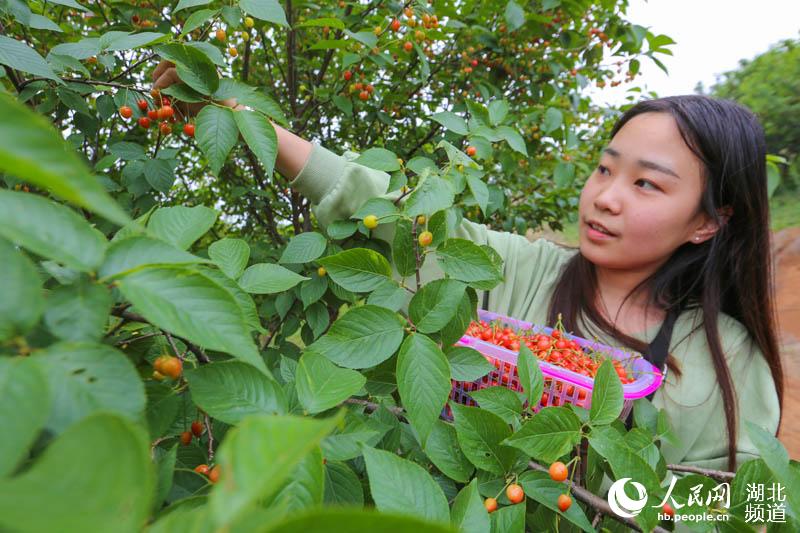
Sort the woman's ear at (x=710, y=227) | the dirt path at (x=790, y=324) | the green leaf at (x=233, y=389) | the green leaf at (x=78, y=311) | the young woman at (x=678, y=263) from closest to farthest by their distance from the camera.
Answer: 1. the green leaf at (x=78, y=311)
2. the green leaf at (x=233, y=389)
3. the young woman at (x=678, y=263)
4. the woman's ear at (x=710, y=227)
5. the dirt path at (x=790, y=324)

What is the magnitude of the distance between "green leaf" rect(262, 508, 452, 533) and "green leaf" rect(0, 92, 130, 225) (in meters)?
0.15

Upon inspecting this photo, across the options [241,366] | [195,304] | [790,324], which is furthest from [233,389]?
[790,324]

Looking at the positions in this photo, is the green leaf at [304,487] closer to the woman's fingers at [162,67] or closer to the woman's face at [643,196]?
the woman's fingers at [162,67]

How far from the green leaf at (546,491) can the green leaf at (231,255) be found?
1.43 feet

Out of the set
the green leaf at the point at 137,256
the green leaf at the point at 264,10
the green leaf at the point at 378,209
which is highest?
the green leaf at the point at 264,10

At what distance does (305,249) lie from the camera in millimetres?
931

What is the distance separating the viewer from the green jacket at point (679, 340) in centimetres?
111

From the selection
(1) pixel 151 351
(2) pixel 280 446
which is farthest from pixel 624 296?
(2) pixel 280 446

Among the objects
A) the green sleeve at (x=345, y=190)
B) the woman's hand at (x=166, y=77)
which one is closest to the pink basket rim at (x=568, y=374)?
the green sleeve at (x=345, y=190)

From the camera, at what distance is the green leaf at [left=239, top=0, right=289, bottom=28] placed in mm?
769

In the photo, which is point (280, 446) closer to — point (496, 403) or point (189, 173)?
point (496, 403)

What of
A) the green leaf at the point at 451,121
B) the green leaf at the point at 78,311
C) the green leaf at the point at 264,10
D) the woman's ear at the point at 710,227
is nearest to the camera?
the green leaf at the point at 78,311

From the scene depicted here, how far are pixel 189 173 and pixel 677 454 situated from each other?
7.04 ft

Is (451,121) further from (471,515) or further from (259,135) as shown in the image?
(471,515)
